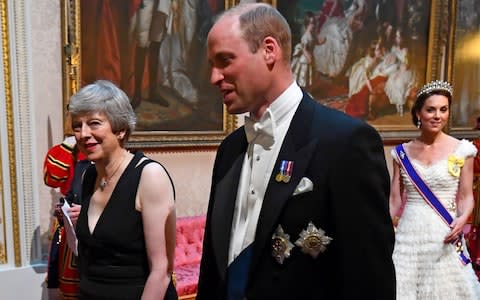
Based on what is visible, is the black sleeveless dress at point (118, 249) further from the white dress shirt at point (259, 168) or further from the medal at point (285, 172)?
the medal at point (285, 172)

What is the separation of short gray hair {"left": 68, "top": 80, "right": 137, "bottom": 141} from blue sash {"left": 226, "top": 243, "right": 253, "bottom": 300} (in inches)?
37.3

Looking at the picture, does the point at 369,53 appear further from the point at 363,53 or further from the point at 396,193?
the point at 396,193

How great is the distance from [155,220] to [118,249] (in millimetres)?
199

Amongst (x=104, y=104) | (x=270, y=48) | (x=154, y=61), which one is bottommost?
(x=104, y=104)

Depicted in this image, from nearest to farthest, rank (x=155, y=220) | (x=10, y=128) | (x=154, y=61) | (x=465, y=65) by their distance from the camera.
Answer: (x=155, y=220)
(x=10, y=128)
(x=154, y=61)
(x=465, y=65)

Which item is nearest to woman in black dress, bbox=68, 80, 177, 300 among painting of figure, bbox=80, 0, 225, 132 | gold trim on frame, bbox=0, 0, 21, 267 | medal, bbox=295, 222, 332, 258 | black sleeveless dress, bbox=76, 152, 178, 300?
black sleeveless dress, bbox=76, 152, 178, 300

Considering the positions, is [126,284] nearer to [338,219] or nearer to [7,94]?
[338,219]

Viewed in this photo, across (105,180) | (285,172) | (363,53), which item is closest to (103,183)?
(105,180)

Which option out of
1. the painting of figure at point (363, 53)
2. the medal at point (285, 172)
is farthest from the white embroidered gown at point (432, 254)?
the painting of figure at point (363, 53)

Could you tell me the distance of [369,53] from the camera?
20.8ft

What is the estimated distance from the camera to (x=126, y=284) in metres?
1.86

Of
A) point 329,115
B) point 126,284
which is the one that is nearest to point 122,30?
point 126,284

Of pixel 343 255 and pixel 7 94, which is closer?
pixel 343 255

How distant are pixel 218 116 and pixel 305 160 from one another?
3.93 meters
